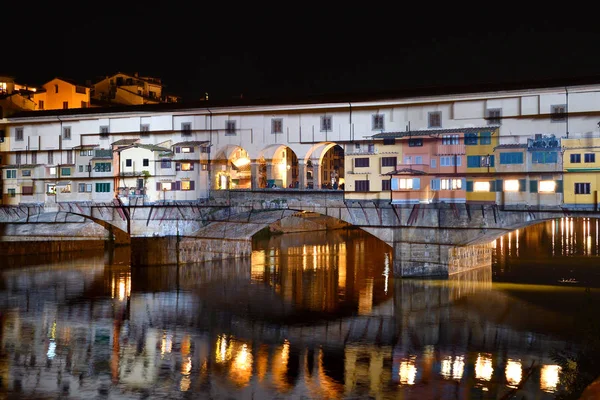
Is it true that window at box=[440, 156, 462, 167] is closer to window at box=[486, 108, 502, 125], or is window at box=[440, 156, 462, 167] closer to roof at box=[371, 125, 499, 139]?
roof at box=[371, 125, 499, 139]

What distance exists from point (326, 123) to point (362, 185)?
3135mm

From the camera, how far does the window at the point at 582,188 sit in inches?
965

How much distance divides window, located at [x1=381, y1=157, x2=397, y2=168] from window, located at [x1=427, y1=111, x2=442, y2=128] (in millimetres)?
2067

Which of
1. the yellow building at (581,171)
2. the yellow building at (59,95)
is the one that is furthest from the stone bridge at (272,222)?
the yellow building at (59,95)

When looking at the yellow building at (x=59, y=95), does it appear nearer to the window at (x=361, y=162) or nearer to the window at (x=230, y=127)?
the window at (x=230, y=127)

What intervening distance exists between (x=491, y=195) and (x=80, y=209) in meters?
19.7

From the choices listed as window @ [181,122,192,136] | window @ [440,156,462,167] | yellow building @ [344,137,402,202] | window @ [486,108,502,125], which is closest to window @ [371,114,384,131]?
yellow building @ [344,137,402,202]

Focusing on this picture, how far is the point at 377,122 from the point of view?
96.4 ft

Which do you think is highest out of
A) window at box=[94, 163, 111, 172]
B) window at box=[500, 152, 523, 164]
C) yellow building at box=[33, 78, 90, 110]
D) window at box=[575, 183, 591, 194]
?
yellow building at box=[33, 78, 90, 110]

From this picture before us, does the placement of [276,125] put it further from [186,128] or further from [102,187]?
[102,187]

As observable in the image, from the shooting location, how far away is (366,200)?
95.3 feet

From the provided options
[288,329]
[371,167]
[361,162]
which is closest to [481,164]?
[371,167]

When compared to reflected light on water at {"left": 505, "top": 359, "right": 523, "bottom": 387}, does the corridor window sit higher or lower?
higher

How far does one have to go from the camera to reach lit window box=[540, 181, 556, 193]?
25231 mm
